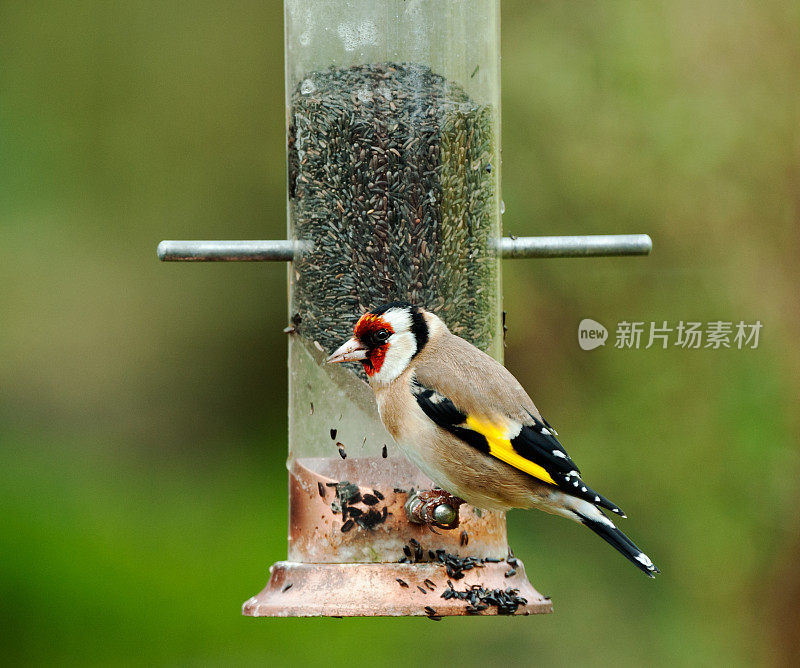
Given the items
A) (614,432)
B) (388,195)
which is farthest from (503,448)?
(614,432)

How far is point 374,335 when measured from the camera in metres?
4.54

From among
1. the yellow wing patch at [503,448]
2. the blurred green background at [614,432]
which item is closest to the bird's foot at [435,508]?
the yellow wing patch at [503,448]

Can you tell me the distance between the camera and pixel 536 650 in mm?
7793

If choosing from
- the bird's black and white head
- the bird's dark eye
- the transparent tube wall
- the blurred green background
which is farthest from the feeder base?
the blurred green background

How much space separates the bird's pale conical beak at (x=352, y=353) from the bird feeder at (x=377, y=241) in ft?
0.83

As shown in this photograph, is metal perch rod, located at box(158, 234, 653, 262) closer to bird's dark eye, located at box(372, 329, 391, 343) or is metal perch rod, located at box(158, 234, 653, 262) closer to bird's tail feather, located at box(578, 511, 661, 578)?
bird's dark eye, located at box(372, 329, 391, 343)

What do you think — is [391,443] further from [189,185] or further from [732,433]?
[189,185]

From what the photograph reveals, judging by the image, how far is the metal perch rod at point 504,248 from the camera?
4715 mm

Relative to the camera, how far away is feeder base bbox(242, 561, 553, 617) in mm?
4348

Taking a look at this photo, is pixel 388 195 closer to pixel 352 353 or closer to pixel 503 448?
pixel 352 353

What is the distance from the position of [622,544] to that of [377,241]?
1437mm

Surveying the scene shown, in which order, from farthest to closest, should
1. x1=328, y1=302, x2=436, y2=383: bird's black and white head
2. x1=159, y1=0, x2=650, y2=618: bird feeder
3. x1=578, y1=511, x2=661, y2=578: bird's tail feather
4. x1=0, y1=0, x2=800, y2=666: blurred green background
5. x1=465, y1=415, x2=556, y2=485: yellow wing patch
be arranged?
x1=0, y1=0, x2=800, y2=666: blurred green background < x1=159, y1=0, x2=650, y2=618: bird feeder < x1=328, y1=302, x2=436, y2=383: bird's black and white head < x1=465, y1=415, x2=556, y2=485: yellow wing patch < x1=578, y1=511, x2=661, y2=578: bird's tail feather

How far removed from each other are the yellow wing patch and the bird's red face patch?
0.41 meters

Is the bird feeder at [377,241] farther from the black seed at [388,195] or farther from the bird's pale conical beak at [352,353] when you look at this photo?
the bird's pale conical beak at [352,353]
